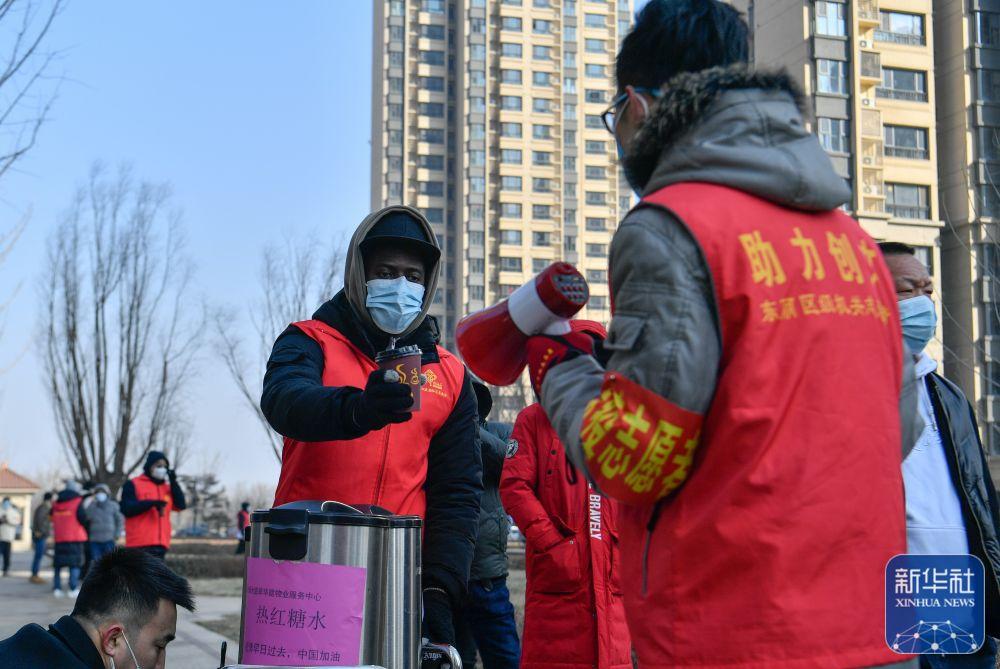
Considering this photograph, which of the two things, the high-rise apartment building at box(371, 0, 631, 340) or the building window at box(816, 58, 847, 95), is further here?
the high-rise apartment building at box(371, 0, 631, 340)

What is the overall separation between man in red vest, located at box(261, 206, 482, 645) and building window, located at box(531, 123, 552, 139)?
292ft

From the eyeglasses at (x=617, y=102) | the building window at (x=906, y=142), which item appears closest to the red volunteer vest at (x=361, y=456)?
the eyeglasses at (x=617, y=102)

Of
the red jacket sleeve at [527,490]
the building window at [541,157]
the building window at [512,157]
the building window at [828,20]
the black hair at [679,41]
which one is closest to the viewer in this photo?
the black hair at [679,41]

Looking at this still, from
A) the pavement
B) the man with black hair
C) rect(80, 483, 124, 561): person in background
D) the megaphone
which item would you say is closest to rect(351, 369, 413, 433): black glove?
the megaphone

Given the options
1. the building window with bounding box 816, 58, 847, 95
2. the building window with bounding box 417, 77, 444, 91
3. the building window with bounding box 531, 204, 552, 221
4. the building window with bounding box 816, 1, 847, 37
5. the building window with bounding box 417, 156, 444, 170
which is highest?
the building window with bounding box 417, 77, 444, 91

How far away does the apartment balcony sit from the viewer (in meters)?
44.6

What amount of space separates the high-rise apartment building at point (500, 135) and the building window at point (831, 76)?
42.6 meters

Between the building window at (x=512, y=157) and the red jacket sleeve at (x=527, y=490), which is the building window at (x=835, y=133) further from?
the building window at (x=512, y=157)

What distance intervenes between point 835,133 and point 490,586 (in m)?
40.9

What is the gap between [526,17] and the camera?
9269 centimetres

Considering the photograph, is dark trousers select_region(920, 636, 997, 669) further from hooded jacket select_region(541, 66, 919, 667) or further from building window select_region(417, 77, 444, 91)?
building window select_region(417, 77, 444, 91)

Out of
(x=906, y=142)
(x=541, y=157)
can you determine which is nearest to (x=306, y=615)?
(x=906, y=142)

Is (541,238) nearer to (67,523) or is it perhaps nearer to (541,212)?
(541,212)

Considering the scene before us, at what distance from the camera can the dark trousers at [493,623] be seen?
20.3 ft
